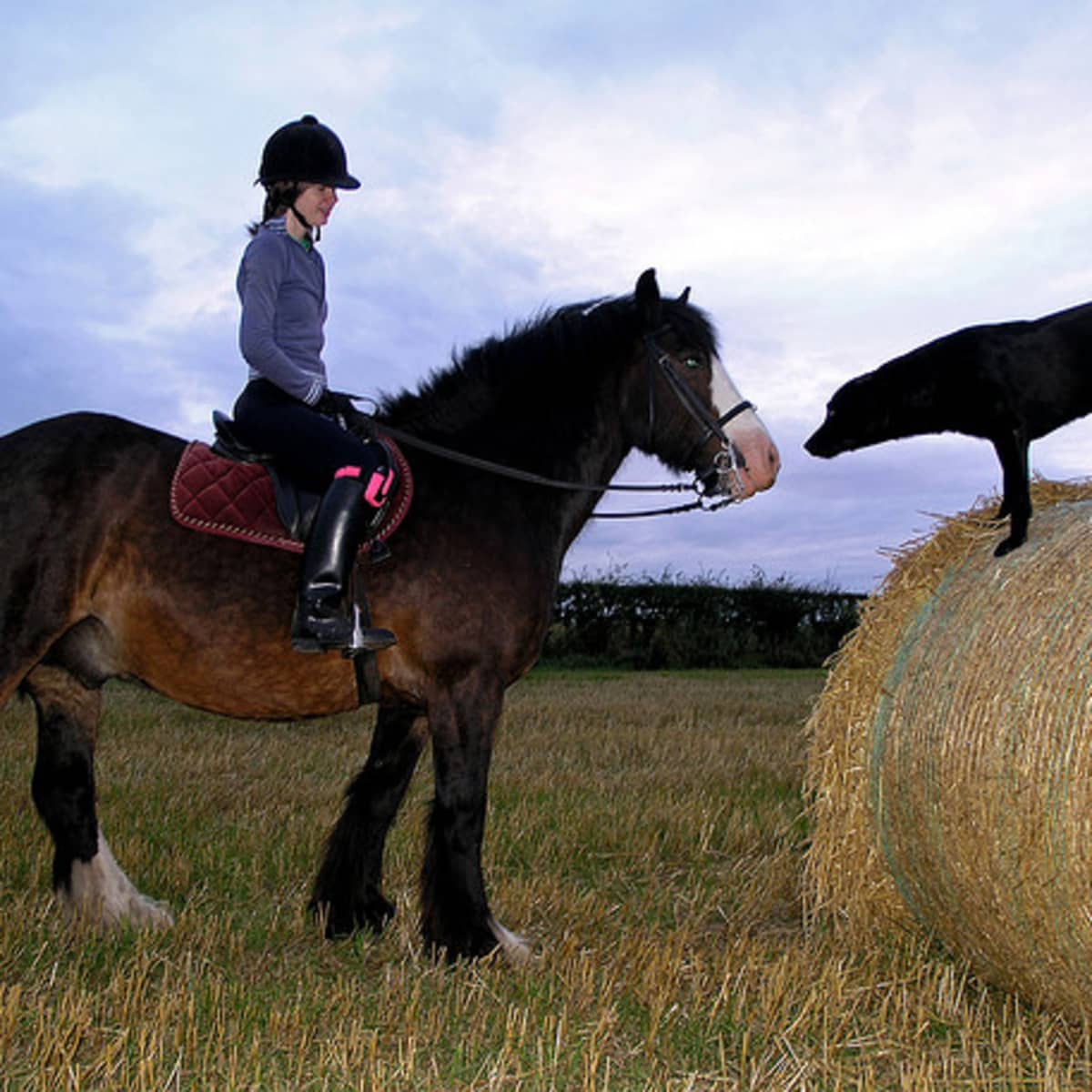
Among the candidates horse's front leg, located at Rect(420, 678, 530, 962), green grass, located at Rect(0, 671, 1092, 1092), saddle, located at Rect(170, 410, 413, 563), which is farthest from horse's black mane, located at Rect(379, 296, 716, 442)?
green grass, located at Rect(0, 671, 1092, 1092)

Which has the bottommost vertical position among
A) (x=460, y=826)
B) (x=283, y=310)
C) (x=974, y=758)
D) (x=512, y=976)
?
(x=512, y=976)

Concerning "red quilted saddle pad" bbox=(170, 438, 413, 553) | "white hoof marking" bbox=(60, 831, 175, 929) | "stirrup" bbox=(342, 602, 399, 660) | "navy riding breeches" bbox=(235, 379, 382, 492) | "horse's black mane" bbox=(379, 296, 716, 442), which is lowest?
"white hoof marking" bbox=(60, 831, 175, 929)

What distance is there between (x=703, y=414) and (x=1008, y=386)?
1.23 m

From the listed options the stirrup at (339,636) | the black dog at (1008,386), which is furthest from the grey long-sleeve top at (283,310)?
the black dog at (1008,386)

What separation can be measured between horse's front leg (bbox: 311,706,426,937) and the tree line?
14924mm

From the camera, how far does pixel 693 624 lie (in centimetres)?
2248

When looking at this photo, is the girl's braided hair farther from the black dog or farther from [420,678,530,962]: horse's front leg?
the black dog

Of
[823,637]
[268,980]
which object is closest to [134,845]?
[268,980]

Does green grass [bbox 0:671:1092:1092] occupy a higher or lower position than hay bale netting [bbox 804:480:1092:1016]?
lower

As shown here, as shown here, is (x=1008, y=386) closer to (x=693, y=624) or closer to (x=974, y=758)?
(x=974, y=758)

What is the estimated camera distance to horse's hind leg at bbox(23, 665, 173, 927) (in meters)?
4.98

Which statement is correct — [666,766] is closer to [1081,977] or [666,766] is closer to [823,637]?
[1081,977]

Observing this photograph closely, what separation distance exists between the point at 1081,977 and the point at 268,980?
A: 3.00m

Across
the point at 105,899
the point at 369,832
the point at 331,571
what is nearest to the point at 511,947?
the point at 369,832
